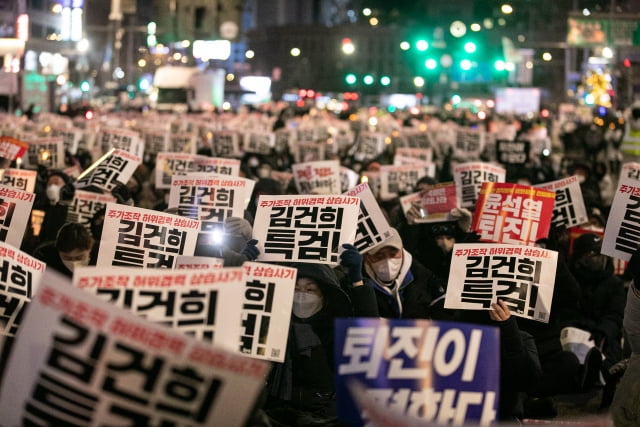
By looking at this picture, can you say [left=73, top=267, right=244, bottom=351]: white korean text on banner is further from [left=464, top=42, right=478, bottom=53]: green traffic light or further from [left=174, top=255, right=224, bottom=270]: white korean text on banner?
[left=464, top=42, right=478, bottom=53]: green traffic light

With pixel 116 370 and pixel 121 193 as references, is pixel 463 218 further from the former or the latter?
pixel 116 370

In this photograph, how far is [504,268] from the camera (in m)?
7.22

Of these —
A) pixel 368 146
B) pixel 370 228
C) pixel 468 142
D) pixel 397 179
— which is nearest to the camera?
pixel 370 228

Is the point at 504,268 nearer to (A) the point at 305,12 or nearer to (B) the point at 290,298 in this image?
(B) the point at 290,298

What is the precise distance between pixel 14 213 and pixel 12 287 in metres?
2.60

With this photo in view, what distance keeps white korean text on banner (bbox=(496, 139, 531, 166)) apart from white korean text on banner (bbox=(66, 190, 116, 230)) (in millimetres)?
11097

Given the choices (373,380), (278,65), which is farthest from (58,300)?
(278,65)

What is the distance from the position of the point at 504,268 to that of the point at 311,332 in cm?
119

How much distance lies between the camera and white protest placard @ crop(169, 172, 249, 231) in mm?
10219

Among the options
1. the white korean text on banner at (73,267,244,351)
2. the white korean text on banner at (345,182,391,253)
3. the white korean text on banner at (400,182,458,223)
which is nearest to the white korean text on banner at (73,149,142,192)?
the white korean text on banner at (400,182,458,223)

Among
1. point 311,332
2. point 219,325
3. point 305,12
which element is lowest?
point 311,332

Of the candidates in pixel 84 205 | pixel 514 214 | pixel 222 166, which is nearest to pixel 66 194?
pixel 84 205

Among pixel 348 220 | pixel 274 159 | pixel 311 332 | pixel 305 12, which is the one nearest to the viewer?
pixel 311 332

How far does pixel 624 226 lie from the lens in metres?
8.53
